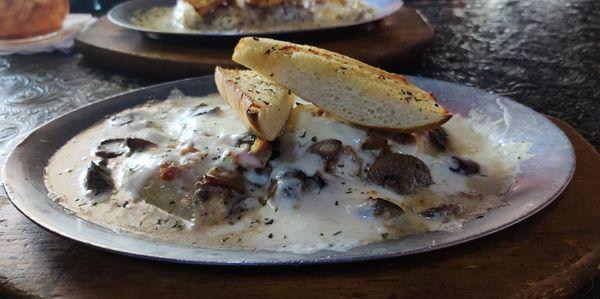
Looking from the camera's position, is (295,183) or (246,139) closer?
(295,183)

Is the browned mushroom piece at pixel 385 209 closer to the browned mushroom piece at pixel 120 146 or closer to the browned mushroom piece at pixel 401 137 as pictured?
the browned mushroom piece at pixel 401 137

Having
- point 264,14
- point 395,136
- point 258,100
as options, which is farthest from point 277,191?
point 264,14

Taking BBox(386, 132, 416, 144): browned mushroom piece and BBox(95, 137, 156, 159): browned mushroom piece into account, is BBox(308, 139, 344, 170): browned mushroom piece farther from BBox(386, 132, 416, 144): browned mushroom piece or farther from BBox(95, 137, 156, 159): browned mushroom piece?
BBox(95, 137, 156, 159): browned mushroom piece

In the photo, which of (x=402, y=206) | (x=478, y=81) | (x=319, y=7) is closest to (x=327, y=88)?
(x=402, y=206)

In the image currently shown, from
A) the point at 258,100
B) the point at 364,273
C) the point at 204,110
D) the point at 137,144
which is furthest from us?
the point at 204,110

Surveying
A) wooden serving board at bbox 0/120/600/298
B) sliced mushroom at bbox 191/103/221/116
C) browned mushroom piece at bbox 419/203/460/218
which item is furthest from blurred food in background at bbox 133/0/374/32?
wooden serving board at bbox 0/120/600/298

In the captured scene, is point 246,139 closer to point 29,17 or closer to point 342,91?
point 342,91

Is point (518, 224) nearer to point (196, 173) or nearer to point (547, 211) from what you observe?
point (547, 211)
